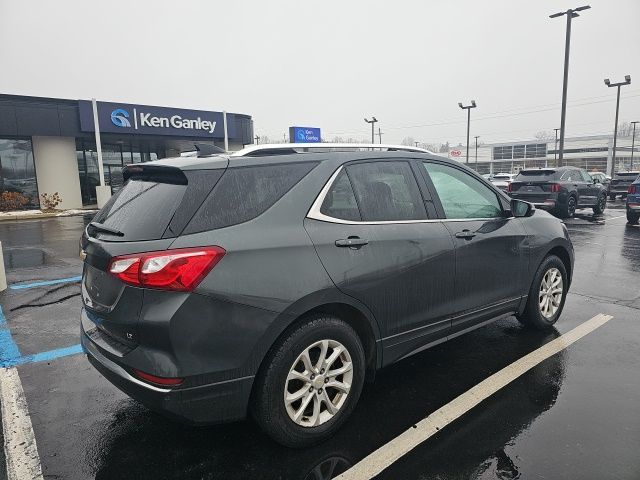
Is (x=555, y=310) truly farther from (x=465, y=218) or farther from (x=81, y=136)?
(x=81, y=136)

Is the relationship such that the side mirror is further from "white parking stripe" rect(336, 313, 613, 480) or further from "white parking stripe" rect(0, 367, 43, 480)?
"white parking stripe" rect(0, 367, 43, 480)

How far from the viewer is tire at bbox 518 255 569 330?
426 cm

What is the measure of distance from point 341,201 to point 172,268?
114 centimetres

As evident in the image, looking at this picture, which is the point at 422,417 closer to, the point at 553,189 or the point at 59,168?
the point at 553,189

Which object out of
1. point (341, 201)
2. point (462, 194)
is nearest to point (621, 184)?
point (462, 194)

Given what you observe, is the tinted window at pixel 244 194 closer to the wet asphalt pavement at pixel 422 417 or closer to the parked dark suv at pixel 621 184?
the wet asphalt pavement at pixel 422 417

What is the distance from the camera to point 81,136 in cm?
2131

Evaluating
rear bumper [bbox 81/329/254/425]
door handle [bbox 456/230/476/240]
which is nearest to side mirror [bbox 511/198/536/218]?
door handle [bbox 456/230/476/240]

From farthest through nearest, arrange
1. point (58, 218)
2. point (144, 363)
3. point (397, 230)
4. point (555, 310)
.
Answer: point (58, 218) < point (555, 310) < point (397, 230) < point (144, 363)

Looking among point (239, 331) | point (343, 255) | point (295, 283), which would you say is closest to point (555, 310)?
point (343, 255)

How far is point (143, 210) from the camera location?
2.58 metres

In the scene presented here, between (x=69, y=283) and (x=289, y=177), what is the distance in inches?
215

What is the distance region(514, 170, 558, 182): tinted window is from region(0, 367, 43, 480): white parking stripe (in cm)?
1489

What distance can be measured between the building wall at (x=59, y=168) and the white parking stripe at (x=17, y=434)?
68.6 feet
